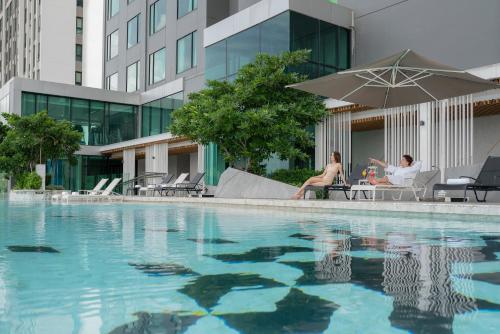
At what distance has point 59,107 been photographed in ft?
95.1

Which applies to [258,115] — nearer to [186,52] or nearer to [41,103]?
[186,52]

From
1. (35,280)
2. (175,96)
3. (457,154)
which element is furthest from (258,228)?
(175,96)

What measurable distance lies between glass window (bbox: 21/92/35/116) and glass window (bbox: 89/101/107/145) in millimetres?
3397

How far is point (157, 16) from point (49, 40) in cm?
2536

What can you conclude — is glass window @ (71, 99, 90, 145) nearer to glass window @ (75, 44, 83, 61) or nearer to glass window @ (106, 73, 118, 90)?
glass window @ (106, 73, 118, 90)

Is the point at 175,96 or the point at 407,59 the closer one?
the point at 407,59

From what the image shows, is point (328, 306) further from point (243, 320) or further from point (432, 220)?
point (432, 220)

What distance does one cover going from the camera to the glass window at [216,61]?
19.8 meters

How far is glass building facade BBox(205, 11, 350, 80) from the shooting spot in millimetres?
16750

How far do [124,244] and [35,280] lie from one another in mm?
1820

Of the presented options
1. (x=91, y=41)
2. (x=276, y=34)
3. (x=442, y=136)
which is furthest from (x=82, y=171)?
(x=91, y=41)

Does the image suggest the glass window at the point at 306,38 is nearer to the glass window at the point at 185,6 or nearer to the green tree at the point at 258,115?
the green tree at the point at 258,115

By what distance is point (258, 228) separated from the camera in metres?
6.68

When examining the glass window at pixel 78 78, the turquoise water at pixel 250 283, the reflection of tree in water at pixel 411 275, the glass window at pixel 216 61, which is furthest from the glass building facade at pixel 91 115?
the reflection of tree in water at pixel 411 275
